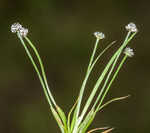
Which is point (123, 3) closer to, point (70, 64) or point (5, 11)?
point (70, 64)

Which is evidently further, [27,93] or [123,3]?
[123,3]

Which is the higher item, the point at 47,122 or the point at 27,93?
the point at 27,93

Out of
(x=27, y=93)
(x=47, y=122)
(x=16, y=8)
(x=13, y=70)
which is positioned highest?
(x=16, y=8)

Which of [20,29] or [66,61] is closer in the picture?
[20,29]

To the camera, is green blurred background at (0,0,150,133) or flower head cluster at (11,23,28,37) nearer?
flower head cluster at (11,23,28,37)

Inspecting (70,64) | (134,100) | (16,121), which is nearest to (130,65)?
(134,100)

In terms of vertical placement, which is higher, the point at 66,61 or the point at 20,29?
the point at 66,61

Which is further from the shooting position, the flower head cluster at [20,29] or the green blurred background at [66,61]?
the green blurred background at [66,61]
